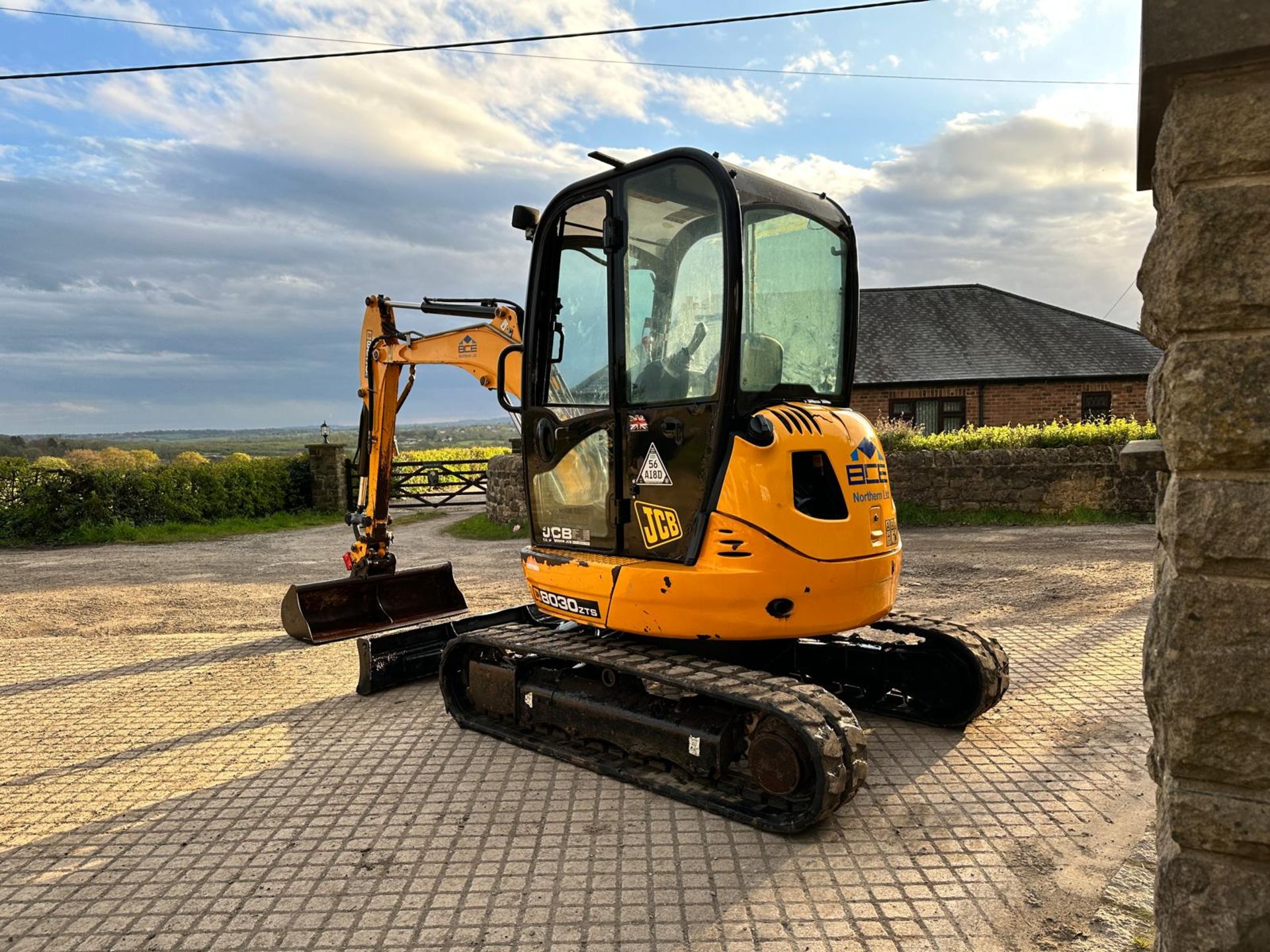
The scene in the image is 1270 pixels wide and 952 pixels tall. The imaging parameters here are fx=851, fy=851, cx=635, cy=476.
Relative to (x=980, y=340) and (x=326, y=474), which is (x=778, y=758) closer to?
(x=326, y=474)

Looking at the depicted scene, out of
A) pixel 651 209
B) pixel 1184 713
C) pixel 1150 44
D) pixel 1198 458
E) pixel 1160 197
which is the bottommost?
pixel 1184 713

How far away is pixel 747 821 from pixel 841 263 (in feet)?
10.6

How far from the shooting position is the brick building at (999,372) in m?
23.0

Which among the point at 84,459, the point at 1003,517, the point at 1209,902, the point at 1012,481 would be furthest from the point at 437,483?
the point at 1209,902

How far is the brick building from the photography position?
2302 centimetres

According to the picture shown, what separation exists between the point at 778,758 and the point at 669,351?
216cm

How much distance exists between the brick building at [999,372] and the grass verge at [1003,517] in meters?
7.04

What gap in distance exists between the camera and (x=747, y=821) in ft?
13.2

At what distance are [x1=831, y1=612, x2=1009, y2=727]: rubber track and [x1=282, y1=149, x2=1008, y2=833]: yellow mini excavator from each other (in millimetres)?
17

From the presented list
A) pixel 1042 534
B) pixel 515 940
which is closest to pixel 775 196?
pixel 515 940

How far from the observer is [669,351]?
463 cm

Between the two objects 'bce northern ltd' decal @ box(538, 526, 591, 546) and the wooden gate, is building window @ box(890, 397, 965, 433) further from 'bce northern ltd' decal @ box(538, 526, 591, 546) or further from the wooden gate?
'bce northern ltd' decal @ box(538, 526, 591, 546)

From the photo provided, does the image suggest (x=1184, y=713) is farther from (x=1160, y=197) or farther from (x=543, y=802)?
(x=543, y=802)

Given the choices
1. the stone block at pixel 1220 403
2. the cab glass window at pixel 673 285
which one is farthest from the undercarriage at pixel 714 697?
the stone block at pixel 1220 403
